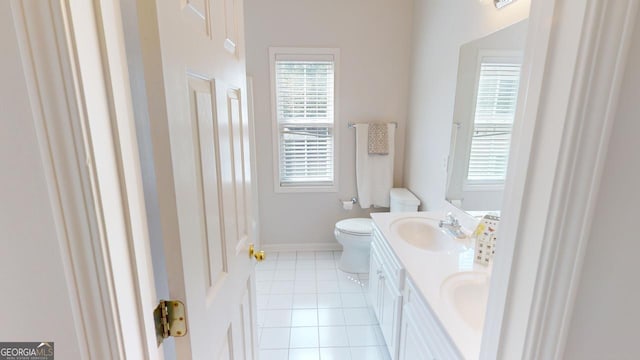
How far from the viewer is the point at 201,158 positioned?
0.75 meters

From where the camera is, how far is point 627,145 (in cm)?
48

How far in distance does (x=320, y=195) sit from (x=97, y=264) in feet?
9.15

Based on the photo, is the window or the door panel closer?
the door panel

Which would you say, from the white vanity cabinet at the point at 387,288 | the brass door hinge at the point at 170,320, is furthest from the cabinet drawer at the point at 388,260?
the brass door hinge at the point at 170,320

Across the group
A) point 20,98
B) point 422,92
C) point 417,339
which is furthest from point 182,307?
point 422,92

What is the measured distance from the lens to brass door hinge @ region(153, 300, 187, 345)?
Answer: 0.63 meters

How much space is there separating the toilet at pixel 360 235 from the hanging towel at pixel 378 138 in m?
0.43

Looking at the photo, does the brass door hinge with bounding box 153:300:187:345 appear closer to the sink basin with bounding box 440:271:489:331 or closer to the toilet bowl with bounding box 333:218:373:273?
the sink basin with bounding box 440:271:489:331

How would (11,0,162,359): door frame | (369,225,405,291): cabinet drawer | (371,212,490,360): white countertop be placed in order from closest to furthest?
(11,0,162,359): door frame < (371,212,490,360): white countertop < (369,225,405,291): cabinet drawer

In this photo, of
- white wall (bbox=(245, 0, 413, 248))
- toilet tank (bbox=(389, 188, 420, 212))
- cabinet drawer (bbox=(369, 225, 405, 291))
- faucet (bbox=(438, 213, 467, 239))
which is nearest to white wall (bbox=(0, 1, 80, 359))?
cabinet drawer (bbox=(369, 225, 405, 291))

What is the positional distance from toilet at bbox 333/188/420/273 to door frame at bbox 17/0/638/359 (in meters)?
2.17

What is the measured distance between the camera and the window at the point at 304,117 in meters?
2.92

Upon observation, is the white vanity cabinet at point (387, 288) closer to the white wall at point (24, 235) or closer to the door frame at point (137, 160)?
the door frame at point (137, 160)

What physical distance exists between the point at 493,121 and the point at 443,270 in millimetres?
831
